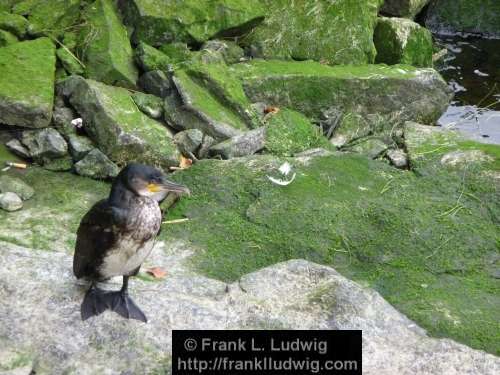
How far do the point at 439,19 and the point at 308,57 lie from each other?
4169mm

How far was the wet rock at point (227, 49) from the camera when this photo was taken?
7.93 m

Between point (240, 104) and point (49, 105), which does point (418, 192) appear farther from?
point (49, 105)

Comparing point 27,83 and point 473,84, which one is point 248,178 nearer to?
point 27,83

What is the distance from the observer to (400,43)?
9156 mm

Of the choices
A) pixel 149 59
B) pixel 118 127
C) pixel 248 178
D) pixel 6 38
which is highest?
pixel 6 38

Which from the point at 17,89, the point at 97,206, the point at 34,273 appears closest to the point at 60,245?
the point at 34,273

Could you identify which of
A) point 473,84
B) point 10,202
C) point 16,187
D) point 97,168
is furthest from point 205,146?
point 473,84

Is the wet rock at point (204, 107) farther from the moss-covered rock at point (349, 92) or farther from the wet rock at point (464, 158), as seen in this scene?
the wet rock at point (464, 158)

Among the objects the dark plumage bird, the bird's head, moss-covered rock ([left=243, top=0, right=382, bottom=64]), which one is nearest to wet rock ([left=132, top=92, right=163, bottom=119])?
moss-covered rock ([left=243, top=0, right=382, bottom=64])

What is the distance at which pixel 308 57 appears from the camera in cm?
855

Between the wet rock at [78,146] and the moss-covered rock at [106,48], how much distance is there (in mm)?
836

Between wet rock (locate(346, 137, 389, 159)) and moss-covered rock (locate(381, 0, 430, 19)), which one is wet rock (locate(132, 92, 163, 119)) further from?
moss-covered rock (locate(381, 0, 430, 19))

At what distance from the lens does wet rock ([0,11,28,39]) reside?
23.2ft

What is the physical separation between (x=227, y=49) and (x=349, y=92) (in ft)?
4.80
